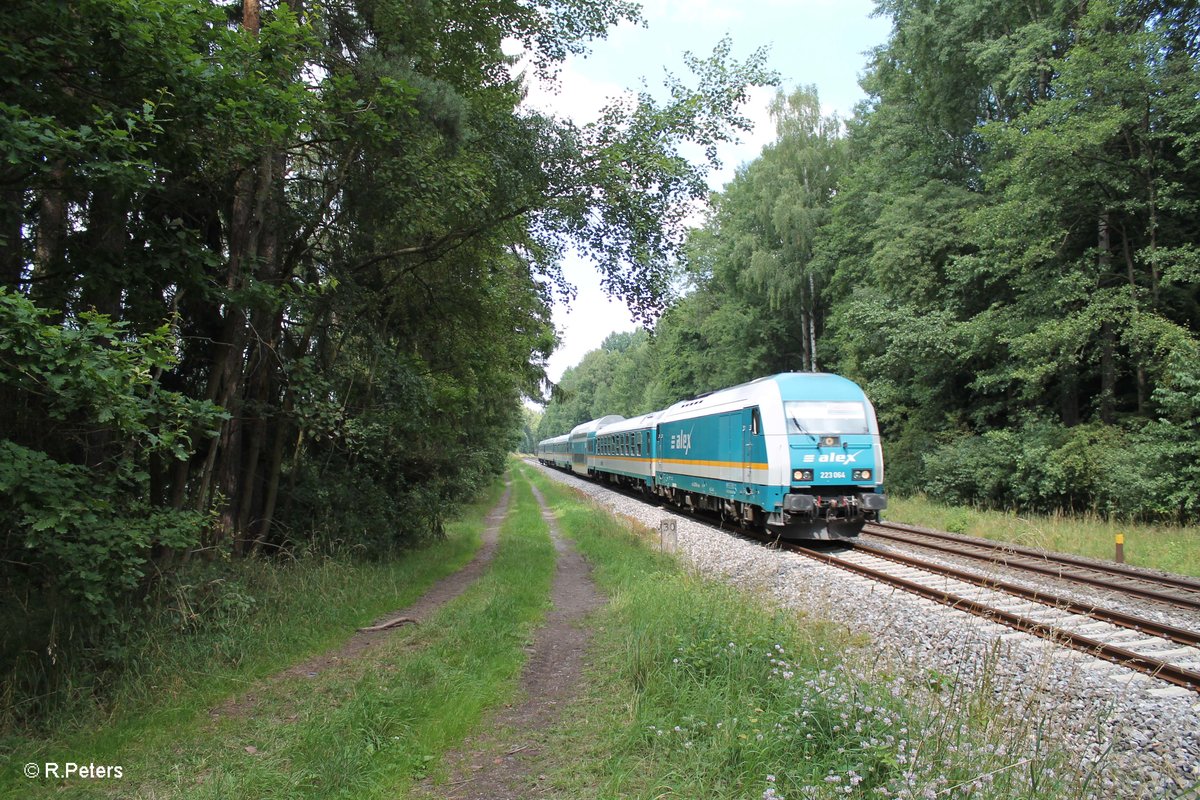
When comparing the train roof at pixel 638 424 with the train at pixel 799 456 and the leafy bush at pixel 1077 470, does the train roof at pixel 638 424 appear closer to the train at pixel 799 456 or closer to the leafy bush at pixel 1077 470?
the train at pixel 799 456

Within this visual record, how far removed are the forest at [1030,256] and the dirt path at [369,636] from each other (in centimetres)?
477

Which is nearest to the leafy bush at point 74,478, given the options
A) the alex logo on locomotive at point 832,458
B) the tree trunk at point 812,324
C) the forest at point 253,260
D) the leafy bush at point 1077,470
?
the forest at point 253,260

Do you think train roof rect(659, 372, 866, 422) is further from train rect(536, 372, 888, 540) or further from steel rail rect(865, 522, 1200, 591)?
steel rail rect(865, 522, 1200, 591)

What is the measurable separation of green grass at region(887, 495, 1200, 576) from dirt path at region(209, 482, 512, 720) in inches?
402

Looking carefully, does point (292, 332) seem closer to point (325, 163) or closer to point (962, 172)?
point (325, 163)

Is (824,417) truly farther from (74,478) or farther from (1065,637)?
(74,478)

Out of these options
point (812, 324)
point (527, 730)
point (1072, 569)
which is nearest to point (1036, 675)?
point (527, 730)

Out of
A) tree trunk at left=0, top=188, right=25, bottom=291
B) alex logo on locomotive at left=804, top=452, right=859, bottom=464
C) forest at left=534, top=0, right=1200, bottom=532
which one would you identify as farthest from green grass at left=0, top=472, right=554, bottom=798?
alex logo on locomotive at left=804, top=452, right=859, bottom=464

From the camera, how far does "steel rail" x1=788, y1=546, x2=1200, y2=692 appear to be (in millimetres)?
5094

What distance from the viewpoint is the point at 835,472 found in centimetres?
1113

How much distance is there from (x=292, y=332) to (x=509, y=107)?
451 cm

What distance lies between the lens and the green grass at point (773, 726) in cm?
310

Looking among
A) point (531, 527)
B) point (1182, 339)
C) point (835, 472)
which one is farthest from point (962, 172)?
point (531, 527)

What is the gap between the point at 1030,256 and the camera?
15.1 metres
